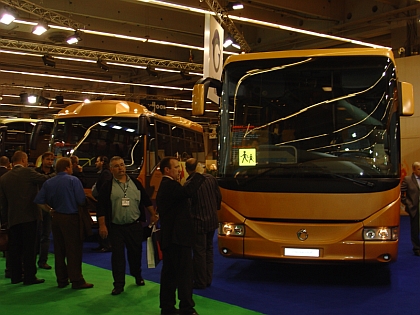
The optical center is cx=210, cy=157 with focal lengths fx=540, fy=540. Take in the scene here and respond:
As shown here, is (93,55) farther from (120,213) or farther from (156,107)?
(120,213)

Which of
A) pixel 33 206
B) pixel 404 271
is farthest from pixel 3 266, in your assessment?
pixel 404 271

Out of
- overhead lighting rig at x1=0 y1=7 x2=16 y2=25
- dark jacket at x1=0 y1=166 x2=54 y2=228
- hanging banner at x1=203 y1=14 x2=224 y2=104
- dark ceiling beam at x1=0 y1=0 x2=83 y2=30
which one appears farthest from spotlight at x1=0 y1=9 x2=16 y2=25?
dark jacket at x1=0 y1=166 x2=54 y2=228

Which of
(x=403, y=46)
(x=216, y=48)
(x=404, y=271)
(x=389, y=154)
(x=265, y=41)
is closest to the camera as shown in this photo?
(x=389, y=154)

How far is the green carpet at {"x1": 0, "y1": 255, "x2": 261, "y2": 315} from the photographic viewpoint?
607 centimetres

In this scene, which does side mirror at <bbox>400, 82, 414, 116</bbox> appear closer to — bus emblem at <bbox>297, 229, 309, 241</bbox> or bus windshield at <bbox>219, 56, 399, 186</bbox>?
bus windshield at <bbox>219, 56, 399, 186</bbox>

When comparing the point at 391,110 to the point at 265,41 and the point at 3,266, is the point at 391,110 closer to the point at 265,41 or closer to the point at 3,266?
the point at 3,266

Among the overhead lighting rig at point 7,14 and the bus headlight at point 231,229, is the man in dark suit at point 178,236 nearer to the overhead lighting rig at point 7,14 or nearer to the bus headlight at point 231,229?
the bus headlight at point 231,229

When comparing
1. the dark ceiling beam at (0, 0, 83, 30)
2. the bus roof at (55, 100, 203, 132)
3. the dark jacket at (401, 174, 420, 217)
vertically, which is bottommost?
the dark jacket at (401, 174, 420, 217)

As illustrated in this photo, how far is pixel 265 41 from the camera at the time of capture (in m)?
18.8

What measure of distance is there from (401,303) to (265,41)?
538 inches

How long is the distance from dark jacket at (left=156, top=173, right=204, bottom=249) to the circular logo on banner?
6002mm

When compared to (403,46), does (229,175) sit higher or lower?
lower

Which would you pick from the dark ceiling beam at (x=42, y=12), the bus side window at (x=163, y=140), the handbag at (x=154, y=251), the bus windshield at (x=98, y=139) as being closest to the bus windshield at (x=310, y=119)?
the handbag at (x=154, y=251)

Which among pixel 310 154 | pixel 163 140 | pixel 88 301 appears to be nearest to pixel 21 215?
pixel 88 301
